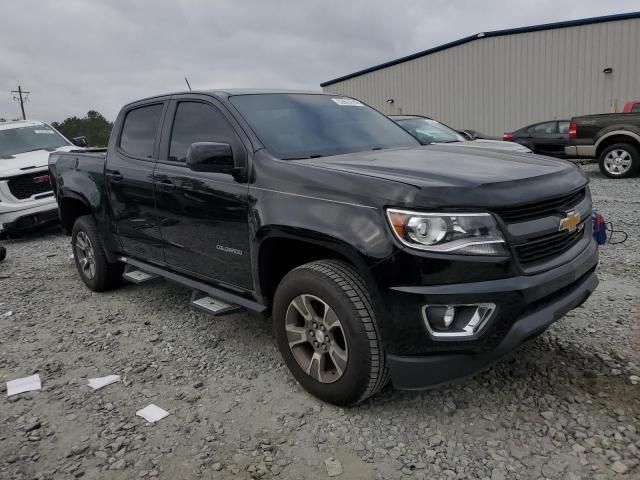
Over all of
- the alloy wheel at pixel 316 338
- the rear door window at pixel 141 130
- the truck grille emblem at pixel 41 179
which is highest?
the rear door window at pixel 141 130

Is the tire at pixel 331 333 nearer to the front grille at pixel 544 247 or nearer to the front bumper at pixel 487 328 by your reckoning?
the front bumper at pixel 487 328

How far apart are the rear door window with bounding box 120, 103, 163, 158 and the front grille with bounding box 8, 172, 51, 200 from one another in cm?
467

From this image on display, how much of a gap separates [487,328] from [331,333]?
2.65 ft

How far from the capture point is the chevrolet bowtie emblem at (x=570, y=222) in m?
2.64

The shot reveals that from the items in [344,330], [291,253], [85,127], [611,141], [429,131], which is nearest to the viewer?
[344,330]

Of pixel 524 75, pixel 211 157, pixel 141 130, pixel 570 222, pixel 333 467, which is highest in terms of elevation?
pixel 524 75

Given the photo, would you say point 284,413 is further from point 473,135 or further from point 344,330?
point 473,135

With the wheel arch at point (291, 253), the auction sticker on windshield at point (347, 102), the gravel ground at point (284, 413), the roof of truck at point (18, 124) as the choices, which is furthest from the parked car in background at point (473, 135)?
the roof of truck at point (18, 124)

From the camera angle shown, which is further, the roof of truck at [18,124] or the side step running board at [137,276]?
the roof of truck at [18,124]

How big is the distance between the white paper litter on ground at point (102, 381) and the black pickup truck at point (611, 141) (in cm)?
1081

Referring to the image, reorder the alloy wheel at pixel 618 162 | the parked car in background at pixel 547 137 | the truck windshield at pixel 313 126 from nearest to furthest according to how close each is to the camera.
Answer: the truck windshield at pixel 313 126 < the alloy wheel at pixel 618 162 < the parked car in background at pixel 547 137

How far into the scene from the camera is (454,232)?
2.33 m

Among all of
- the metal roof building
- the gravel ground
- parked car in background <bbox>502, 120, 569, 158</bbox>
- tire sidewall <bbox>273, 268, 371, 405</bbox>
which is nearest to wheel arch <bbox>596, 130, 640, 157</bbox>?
parked car in background <bbox>502, 120, 569, 158</bbox>

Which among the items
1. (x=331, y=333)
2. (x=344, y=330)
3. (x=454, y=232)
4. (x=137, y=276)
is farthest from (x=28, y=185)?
(x=454, y=232)
